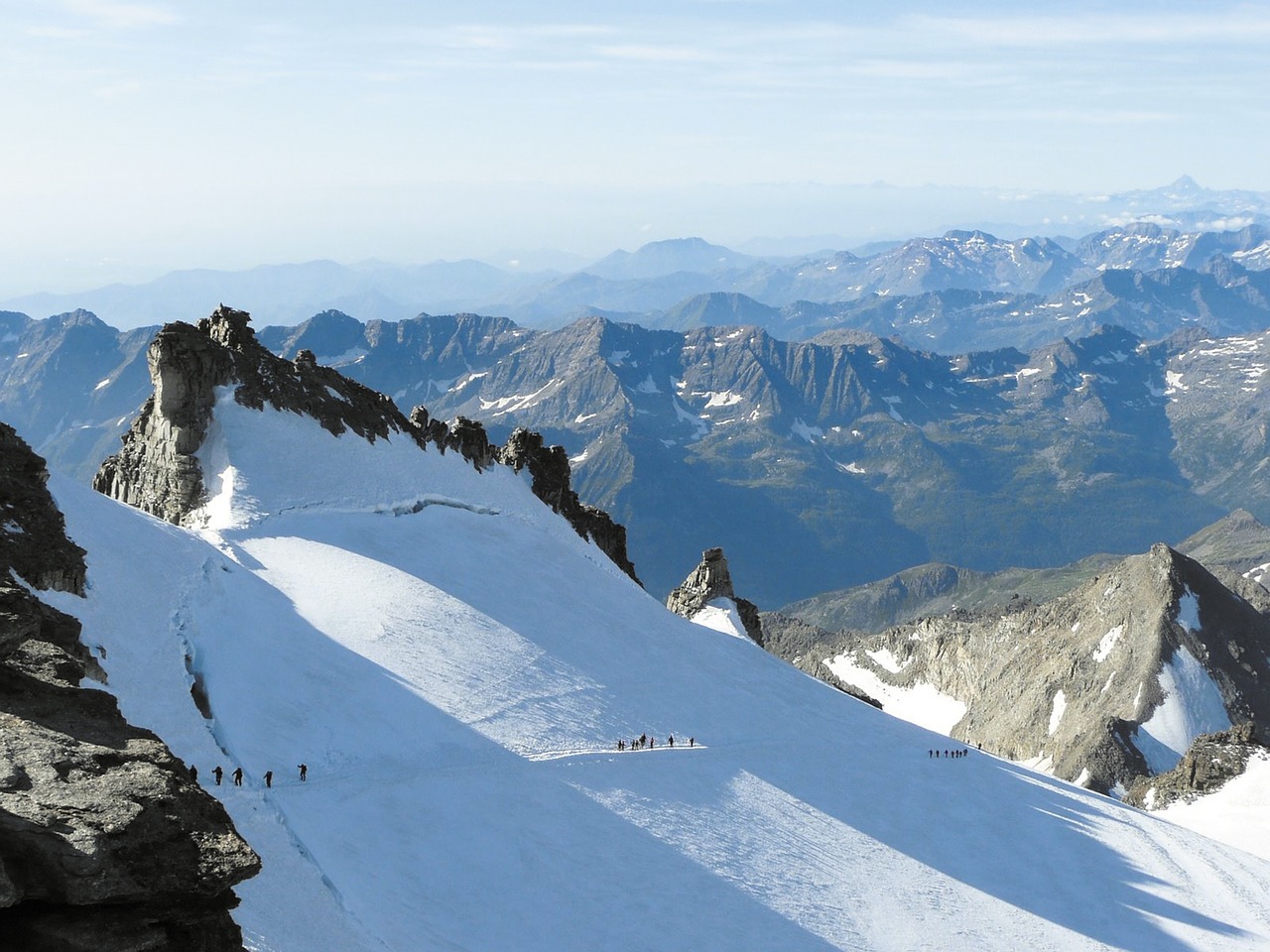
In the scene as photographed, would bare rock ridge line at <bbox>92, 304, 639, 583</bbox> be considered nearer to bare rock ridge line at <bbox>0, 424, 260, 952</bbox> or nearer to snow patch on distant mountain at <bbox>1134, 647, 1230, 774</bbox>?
bare rock ridge line at <bbox>0, 424, 260, 952</bbox>

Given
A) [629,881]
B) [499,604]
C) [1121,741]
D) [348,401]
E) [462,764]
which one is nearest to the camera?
[629,881]

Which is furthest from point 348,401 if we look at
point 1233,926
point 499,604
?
point 1233,926

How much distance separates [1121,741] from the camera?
6166 inches

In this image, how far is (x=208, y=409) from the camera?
97250mm

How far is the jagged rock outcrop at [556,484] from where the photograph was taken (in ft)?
427

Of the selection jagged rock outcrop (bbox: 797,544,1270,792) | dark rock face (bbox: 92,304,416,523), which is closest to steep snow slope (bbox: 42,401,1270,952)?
dark rock face (bbox: 92,304,416,523)

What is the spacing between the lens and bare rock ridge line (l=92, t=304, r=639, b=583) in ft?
309

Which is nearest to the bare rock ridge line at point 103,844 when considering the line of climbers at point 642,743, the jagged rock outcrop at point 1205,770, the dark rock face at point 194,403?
the line of climbers at point 642,743

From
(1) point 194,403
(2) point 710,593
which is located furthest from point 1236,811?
(1) point 194,403

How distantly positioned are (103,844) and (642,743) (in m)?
51.1

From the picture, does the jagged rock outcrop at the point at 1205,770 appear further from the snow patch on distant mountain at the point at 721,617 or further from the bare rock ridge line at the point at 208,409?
the bare rock ridge line at the point at 208,409

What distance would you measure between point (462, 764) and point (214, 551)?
26.4 metres

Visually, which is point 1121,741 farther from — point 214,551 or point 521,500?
point 214,551

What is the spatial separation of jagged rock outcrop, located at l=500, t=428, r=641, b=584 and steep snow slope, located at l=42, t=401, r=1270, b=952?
92.5 ft
